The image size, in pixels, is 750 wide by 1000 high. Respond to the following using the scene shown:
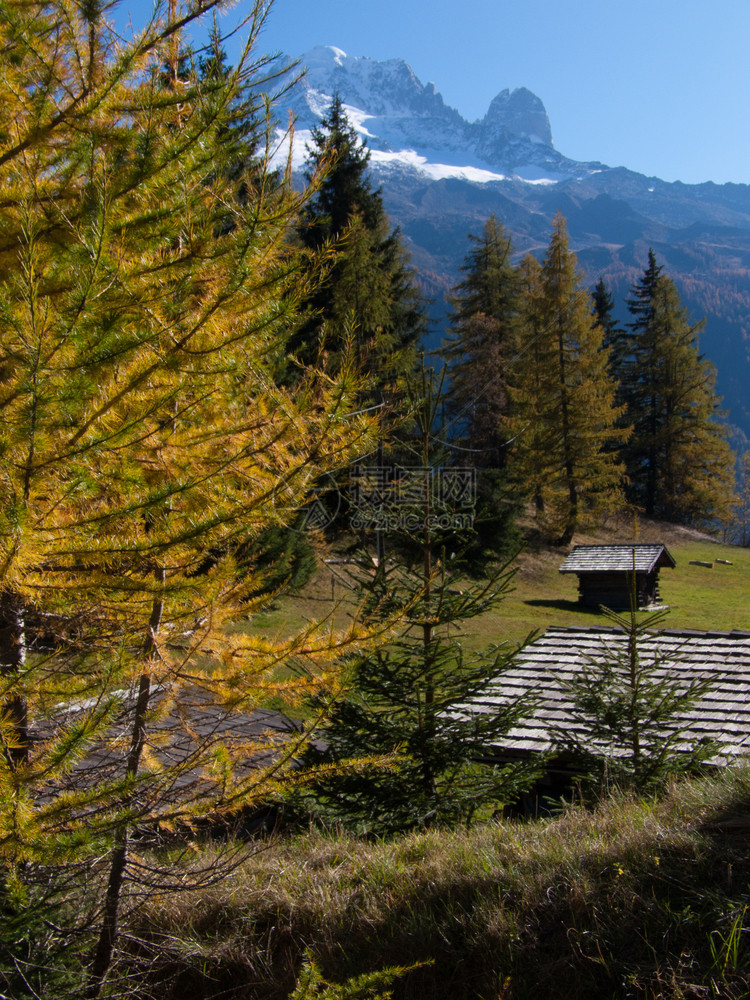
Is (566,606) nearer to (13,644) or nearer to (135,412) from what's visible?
(13,644)

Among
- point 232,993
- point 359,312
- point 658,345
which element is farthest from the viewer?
point 658,345

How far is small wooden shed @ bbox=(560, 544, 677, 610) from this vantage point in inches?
836

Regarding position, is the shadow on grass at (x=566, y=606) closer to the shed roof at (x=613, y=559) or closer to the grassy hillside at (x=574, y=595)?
the grassy hillside at (x=574, y=595)

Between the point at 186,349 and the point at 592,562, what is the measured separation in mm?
20608

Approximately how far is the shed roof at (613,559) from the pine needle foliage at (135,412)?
19.0 metres

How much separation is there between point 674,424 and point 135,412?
4243 cm

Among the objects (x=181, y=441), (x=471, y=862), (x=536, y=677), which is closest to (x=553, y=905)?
(x=471, y=862)

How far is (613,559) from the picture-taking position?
21578mm

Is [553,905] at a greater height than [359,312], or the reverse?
[359,312]

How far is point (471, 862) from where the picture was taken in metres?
3.29

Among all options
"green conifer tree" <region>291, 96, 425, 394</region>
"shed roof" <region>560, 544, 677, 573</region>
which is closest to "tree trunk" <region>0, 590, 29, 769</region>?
"green conifer tree" <region>291, 96, 425, 394</region>

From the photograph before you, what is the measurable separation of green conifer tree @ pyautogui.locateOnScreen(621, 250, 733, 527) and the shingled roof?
33.7 m

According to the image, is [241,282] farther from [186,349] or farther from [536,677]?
[536,677]

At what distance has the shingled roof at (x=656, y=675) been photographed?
6.53 m
